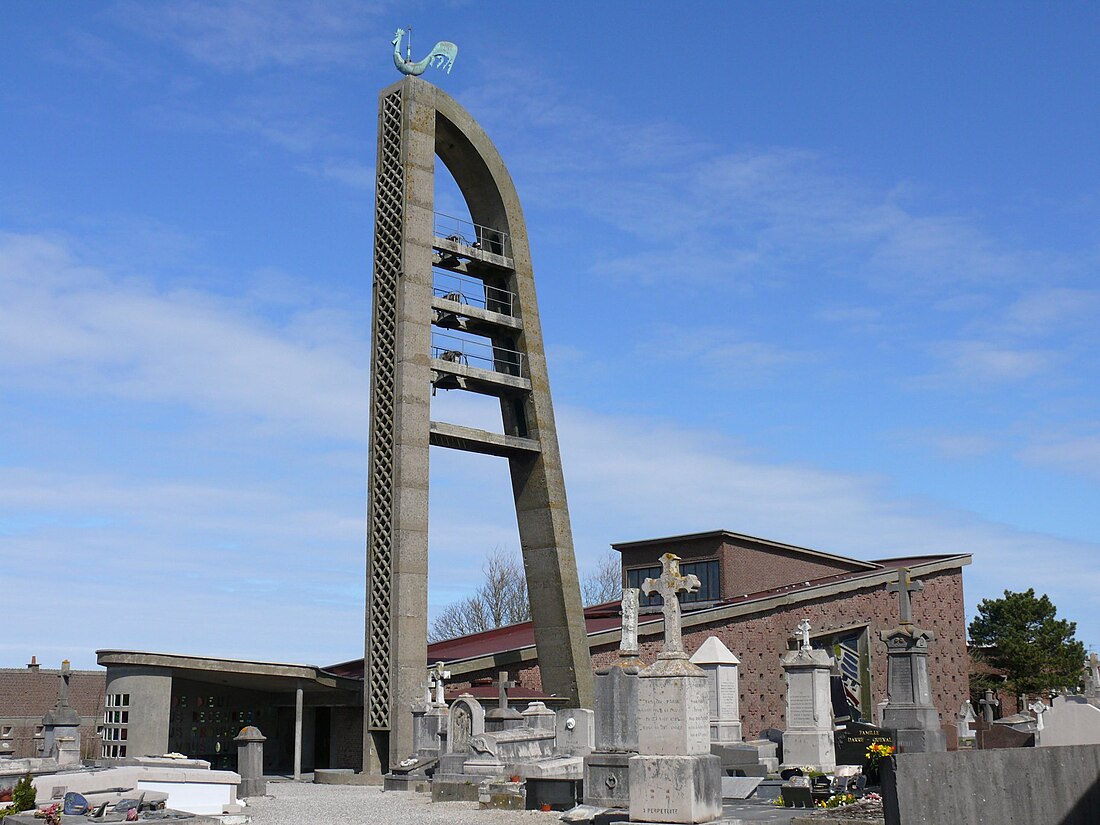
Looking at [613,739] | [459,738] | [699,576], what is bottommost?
[459,738]

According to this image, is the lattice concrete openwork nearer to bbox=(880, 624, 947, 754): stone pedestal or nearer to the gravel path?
the gravel path

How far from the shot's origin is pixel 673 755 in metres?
14.0

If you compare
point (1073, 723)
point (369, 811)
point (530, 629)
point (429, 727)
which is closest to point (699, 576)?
point (530, 629)

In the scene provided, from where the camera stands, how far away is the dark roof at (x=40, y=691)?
133ft

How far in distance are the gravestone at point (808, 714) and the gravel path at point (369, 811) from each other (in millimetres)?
9143

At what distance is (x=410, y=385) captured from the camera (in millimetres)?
32719

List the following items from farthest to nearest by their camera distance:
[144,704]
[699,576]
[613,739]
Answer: [699,576] → [144,704] → [613,739]

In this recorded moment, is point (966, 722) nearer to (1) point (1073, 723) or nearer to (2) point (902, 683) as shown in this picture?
(2) point (902, 683)

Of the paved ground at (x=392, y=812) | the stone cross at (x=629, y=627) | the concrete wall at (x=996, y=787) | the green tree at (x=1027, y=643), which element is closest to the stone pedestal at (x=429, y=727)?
the paved ground at (x=392, y=812)

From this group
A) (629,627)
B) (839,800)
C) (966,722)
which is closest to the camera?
(839,800)

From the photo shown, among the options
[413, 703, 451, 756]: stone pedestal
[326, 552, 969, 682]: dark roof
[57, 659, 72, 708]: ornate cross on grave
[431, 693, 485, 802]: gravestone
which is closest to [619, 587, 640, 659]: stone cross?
[431, 693, 485, 802]: gravestone

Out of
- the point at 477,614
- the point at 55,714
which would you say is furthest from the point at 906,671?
the point at 477,614

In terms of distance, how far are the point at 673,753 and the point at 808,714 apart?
48.2 ft

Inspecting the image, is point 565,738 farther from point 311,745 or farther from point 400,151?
point 400,151
